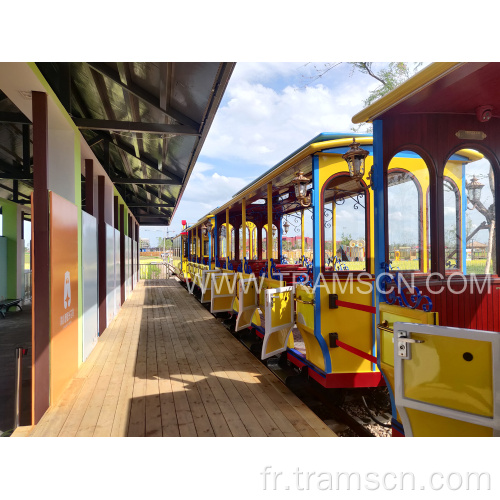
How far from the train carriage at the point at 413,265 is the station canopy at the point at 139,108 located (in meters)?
1.18

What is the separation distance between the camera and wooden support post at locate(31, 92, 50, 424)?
2906mm

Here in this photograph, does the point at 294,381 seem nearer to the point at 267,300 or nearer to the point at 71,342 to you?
the point at 267,300

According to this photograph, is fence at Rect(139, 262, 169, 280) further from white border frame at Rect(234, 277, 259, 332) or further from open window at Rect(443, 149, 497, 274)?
open window at Rect(443, 149, 497, 274)

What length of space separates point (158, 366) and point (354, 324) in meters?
2.52

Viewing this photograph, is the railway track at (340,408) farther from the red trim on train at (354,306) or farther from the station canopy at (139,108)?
the station canopy at (139,108)

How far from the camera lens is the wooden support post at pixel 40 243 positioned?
291cm

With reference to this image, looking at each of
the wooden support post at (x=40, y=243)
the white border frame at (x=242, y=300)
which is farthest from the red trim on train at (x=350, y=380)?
the wooden support post at (x=40, y=243)

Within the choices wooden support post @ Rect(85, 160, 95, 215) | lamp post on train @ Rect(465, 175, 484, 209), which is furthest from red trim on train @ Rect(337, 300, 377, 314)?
wooden support post @ Rect(85, 160, 95, 215)

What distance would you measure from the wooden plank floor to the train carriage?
545mm

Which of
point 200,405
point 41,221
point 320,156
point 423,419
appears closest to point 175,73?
point 320,156

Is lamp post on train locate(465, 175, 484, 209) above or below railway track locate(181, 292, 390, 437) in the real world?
above

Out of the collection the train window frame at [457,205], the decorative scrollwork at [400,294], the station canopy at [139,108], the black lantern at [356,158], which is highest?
the station canopy at [139,108]

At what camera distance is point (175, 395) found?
3.36 meters

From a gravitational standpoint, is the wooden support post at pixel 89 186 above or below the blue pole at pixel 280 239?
above
